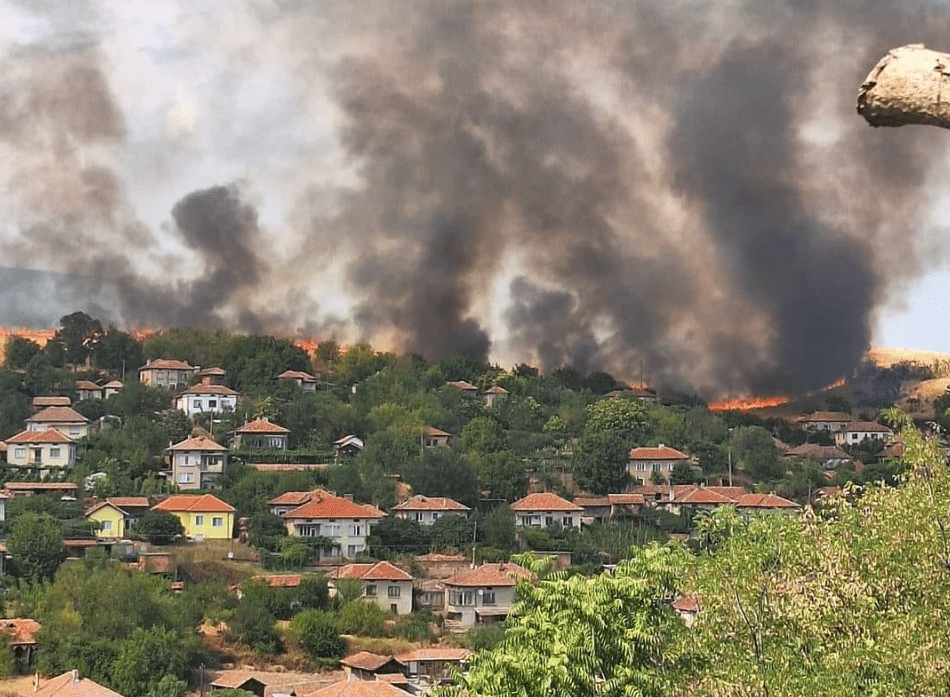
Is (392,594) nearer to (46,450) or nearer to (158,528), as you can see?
(158,528)

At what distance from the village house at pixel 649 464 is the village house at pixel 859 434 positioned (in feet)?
47.4

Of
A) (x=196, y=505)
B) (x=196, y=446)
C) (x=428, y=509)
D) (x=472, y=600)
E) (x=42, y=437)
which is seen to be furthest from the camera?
(x=42, y=437)

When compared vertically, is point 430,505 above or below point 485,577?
above

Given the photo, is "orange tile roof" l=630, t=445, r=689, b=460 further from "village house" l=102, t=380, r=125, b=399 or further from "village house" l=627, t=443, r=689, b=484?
"village house" l=102, t=380, r=125, b=399

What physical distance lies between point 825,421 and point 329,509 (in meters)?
34.6

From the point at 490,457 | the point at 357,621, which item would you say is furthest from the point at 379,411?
the point at 357,621

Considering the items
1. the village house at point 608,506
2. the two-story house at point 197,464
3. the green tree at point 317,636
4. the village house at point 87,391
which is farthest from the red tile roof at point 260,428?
the green tree at point 317,636

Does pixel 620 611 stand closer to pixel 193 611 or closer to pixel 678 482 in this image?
pixel 193 611

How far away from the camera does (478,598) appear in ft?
147

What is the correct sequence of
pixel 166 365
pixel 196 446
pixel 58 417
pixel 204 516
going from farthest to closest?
pixel 166 365 < pixel 58 417 < pixel 196 446 < pixel 204 516

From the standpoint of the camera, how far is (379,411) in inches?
2721

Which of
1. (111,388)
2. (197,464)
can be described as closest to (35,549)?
(197,464)

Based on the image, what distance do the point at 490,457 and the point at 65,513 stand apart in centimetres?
1647

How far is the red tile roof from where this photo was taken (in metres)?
63.6
